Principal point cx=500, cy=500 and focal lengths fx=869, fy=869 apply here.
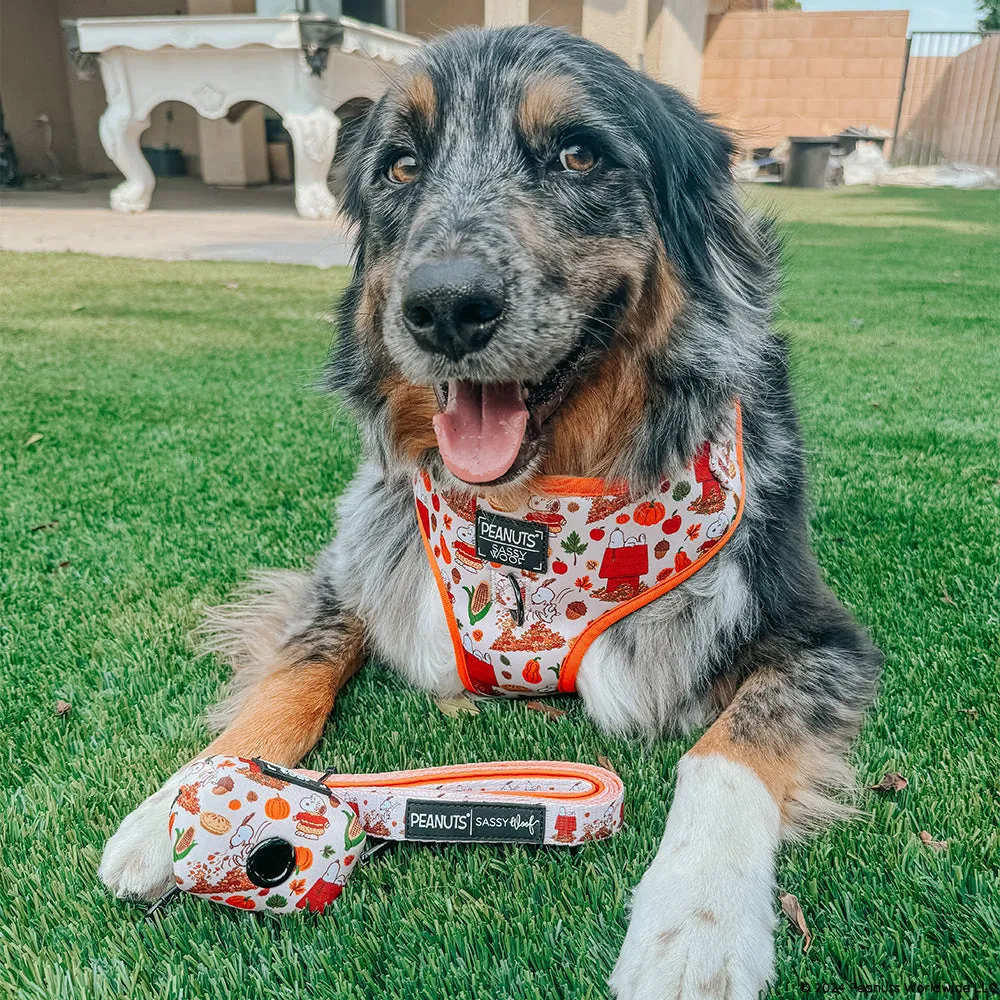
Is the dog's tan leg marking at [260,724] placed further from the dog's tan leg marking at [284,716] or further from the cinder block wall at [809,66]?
the cinder block wall at [809,66]

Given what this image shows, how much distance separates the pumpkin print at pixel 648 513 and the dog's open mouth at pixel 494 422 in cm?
37

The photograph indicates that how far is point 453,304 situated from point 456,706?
49.0 inches

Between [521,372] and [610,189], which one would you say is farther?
[610,189]

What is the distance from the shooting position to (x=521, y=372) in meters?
2.34

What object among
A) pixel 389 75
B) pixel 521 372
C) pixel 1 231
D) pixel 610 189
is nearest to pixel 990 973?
pixel 521 372

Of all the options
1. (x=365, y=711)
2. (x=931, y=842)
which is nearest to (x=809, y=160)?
(x=365, y=711)

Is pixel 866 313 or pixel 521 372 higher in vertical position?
pixel 521 372

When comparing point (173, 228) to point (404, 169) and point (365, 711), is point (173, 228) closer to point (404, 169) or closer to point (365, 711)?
point (404, 169)

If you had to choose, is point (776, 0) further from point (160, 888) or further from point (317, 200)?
point (160, 888)

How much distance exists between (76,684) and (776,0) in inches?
2681

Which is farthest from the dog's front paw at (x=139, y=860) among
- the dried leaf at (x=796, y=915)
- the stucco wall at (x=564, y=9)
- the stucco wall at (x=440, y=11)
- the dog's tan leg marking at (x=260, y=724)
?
the stucco wall at (x=440, y=11)

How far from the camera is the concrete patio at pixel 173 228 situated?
1233 centimetres

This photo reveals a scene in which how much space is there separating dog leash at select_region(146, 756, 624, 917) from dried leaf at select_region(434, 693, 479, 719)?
48 cm

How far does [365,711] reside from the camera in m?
2.69
